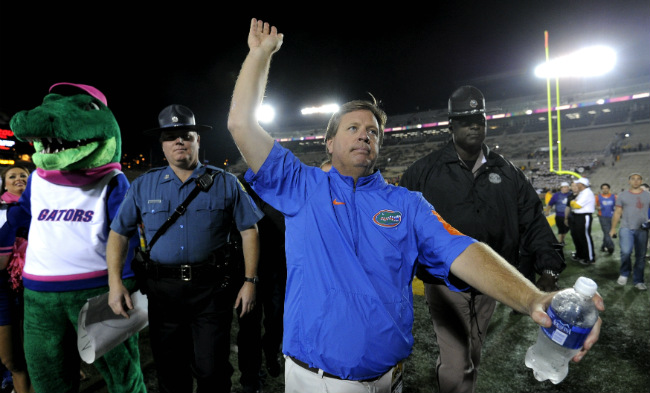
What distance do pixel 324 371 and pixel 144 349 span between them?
310 centimetres

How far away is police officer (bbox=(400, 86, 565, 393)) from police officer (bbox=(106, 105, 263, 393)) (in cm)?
145

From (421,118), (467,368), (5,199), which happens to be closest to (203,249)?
(467,368)

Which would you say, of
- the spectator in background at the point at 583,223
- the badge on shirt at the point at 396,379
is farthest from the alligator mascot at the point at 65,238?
the spectator in background at the point at 583,223

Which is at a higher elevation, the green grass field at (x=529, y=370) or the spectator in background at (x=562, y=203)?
the spectator in background at (x=562, y=203)

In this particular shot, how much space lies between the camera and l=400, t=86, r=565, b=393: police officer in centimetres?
235

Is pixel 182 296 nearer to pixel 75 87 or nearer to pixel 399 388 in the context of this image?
pixel 399 388

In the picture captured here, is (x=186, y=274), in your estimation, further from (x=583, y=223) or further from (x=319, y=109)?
(x=319, y=109)

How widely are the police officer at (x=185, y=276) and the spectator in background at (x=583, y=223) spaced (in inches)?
294

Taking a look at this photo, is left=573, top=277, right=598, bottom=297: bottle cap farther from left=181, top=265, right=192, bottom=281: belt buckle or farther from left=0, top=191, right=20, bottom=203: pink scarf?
left=0, top=191, right=20, bottom=203: pink scarf

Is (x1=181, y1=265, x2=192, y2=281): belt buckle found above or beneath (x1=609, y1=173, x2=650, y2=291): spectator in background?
above

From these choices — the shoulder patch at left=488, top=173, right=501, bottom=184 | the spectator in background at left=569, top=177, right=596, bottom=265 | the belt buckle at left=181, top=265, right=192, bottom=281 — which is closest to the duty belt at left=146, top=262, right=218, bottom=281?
the belt buckle at left=181, top=265, right=192, bottom=281

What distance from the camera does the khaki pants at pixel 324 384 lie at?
134cm

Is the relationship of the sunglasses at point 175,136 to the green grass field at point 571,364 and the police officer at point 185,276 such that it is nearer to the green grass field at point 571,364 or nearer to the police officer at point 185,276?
the police officer at point 185,276

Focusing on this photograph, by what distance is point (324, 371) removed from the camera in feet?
4.42
